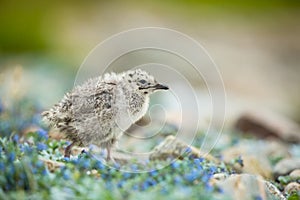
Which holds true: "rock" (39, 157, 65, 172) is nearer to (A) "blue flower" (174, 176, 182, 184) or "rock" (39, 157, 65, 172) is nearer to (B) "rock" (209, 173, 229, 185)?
(A) "blue flower" (174, 176, 182, 184)

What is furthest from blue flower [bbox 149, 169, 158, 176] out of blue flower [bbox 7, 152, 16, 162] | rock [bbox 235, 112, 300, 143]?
rock [bbox 235, 112, 300, 143]

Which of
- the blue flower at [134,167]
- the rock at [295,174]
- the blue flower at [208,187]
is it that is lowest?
the blue flower at [208,187]

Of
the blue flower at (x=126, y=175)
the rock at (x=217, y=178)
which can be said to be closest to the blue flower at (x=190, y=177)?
the rock at (x=217, y=178)

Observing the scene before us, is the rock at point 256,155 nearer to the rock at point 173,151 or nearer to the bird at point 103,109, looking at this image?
the rock at point 173,151

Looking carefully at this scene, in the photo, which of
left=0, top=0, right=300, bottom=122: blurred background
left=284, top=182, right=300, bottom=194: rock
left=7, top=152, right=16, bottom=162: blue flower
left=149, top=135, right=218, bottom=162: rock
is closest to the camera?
left=7, top=152, right=16, bottom=162: blue flower

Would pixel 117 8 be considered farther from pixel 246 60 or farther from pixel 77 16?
pixel 246 60

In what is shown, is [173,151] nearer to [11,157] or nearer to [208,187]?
[208,187]
